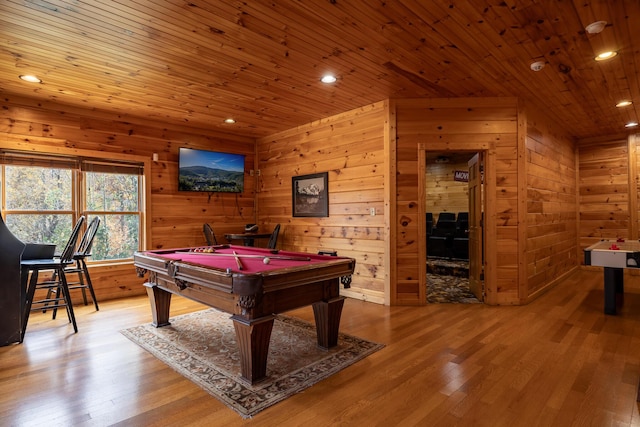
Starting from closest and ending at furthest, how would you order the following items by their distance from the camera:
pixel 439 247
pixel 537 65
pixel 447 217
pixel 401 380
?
pixel 401 380 → pixel 537 65 → pixel 439 247 → pixel 447 217

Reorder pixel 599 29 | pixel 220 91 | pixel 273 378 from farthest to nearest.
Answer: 1. pixel 220 91
2. pixel 599 29
3. pixel 273 378

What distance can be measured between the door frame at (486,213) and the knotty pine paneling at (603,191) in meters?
3.97

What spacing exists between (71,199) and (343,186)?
3778 mm

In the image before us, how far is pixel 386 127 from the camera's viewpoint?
440 centimetres

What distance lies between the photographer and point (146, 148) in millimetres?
5234

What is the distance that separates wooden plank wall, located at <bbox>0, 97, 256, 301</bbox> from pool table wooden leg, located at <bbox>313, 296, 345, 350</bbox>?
3495 mm

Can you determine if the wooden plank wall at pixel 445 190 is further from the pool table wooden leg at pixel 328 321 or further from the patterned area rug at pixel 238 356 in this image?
the pool table wooden leg at pixel 328 321

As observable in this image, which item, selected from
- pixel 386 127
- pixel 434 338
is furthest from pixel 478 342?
pixel 386 127

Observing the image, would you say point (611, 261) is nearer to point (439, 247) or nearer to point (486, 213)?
point (486, 213)

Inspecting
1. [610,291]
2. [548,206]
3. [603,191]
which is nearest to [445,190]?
[603,191]

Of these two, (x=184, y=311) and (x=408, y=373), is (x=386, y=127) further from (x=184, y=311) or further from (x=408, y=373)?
(x=184, y=311)

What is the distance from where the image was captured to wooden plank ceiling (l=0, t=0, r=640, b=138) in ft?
8.15

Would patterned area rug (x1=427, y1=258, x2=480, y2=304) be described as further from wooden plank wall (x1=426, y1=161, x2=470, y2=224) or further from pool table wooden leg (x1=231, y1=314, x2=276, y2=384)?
pool table wooden leg (x1=231, y1=314, x2=276, y2=384)

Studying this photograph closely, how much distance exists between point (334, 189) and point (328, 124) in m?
1.02
